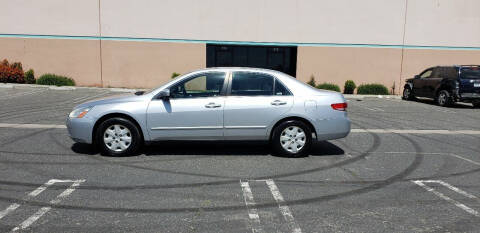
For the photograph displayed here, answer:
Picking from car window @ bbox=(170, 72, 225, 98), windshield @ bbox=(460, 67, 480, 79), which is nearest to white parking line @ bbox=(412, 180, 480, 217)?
car window @ bbox=(170, 72, 225, 98)

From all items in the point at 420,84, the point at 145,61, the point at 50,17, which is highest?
the point at 50,17

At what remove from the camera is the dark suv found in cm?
1548

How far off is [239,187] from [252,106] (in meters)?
1.91

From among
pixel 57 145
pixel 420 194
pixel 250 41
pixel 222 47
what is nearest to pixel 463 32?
pixel 250 41

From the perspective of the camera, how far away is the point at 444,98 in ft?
53.3

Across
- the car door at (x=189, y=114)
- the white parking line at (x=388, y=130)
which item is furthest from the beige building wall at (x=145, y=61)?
the car door at (x=189, y=114)

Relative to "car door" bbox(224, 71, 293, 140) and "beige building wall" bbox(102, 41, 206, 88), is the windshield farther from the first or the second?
"beige building wall" bbox(102, 41, 206, 88)

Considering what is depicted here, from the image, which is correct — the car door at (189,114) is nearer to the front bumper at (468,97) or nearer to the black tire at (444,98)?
the front bumper at (468,97)

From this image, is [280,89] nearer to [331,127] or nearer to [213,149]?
[331,127]

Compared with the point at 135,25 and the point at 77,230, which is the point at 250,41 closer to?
the point at 135,25

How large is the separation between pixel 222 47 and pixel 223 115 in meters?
16.5

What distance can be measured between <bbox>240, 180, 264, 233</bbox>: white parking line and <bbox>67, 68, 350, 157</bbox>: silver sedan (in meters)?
1.61

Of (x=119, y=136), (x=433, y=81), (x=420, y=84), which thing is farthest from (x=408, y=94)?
(x=119, y=136)

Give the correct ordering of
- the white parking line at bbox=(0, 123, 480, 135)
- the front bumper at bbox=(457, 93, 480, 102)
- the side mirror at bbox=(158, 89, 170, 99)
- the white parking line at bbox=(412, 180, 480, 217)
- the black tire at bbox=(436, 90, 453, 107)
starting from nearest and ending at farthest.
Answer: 1. the white parking line at bbox=(412, 180, 480, 217)
2. the side mirror at bbox=(158, 89, 170, 99)
3. the white parking line at bbox=(0, 123, 480, 135)
4. the front bumper at bbox=(457, 93, 480, 102)
5. the black tire at bbox=(436, 90, 453, 107)
